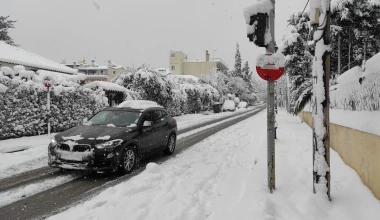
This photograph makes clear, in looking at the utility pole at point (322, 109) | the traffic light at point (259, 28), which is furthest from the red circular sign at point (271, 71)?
the utility pole at point (322, 109)

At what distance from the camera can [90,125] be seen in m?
7.48

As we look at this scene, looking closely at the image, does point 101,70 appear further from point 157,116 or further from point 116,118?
point 116,118

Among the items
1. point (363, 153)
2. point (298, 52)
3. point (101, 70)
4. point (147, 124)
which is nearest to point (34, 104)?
point (147, 124)

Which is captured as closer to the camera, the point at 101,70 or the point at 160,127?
the point at 160,127

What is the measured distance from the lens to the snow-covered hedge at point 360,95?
15.9 ft

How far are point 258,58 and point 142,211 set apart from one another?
302cm

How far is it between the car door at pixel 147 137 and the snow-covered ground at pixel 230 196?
0.75m

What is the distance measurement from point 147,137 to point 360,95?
5.07 m

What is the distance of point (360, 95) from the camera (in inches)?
229

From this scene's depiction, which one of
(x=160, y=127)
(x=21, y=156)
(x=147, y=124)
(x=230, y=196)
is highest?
(x=147, y=124)

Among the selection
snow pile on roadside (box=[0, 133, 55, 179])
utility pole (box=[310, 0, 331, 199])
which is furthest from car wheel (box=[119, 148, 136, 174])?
utility pole (box=[310, 0, 331, 199])

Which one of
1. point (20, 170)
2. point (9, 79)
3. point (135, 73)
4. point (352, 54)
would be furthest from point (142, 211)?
point (135, 73)

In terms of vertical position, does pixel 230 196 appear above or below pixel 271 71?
below

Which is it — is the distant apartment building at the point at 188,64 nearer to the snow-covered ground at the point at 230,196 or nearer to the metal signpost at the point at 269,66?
the snow-covered ground at the point at 230,196
